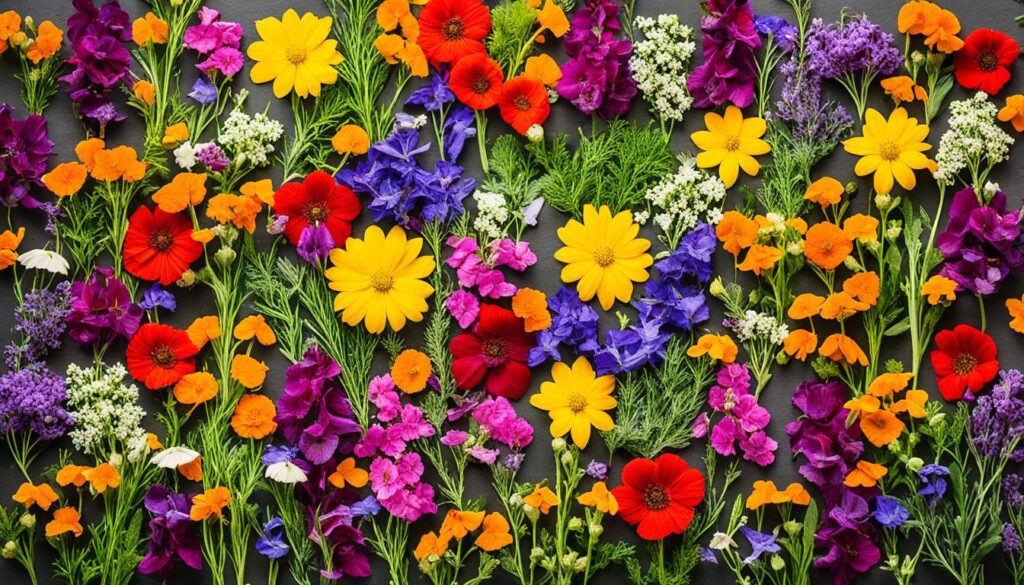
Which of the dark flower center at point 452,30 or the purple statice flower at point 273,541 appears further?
the dark flower center at point 452,30

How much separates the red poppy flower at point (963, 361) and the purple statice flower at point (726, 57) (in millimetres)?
547

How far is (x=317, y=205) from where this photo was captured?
1.79m

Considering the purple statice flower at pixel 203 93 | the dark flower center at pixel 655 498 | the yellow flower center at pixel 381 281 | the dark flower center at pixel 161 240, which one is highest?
the purple statice flower at pixel 203 93

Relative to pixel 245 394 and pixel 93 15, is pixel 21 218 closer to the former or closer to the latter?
pixel 93 15

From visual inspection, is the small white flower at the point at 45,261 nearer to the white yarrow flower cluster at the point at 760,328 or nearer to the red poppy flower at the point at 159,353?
the red poppy flower at the point at 159,353

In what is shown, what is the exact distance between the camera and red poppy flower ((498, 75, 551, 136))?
5.91 ft

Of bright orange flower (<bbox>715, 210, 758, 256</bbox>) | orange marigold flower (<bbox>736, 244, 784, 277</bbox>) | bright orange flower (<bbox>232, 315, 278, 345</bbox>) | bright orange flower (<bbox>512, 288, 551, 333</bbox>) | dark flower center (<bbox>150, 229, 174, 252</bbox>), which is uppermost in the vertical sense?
bright orange flower (<bbox>715, 210, 758, 256</bbox>)

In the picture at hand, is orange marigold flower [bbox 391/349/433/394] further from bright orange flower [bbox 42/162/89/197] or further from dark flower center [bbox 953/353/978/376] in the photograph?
dark flower center [bbox 953/353/978/376]

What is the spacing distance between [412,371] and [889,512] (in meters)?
0.85

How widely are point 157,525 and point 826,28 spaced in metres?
1.47

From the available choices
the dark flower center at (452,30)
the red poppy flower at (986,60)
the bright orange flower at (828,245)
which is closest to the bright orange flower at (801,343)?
the bright orange flower at (828,245)

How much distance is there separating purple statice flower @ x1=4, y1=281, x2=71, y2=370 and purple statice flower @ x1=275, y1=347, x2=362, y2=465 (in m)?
0.42

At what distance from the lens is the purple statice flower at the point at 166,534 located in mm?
1703

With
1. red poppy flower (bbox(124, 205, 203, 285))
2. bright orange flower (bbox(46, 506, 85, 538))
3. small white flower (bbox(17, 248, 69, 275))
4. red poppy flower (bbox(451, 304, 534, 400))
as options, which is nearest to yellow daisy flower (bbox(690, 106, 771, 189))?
red poppy flower (bbox(451, 304, 534, 400))
